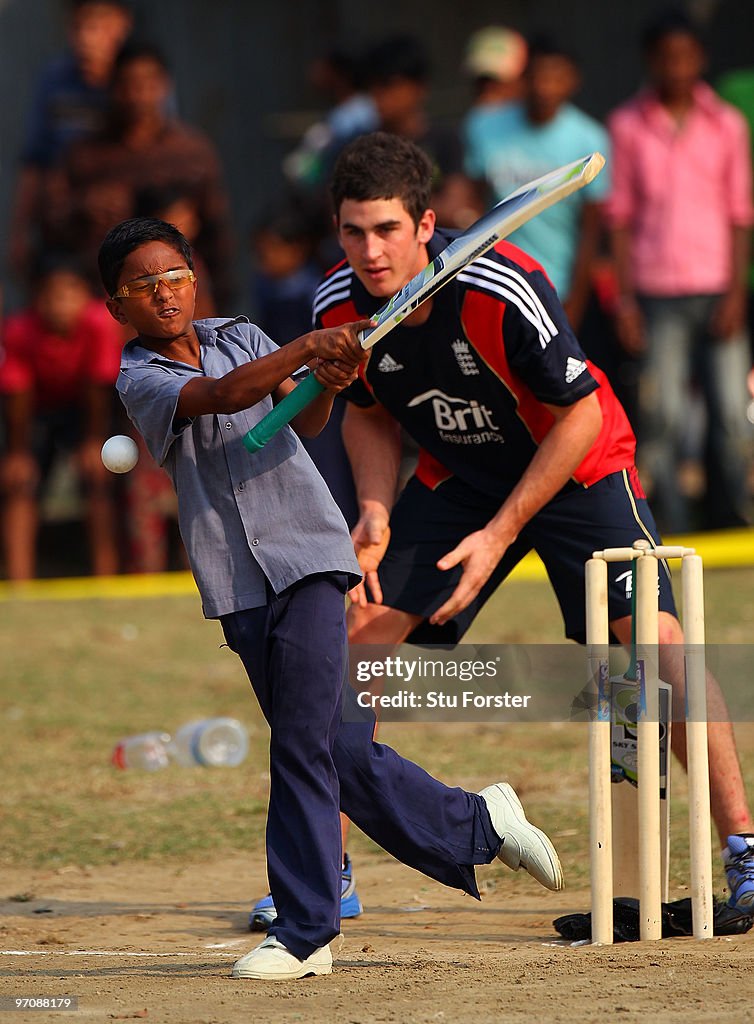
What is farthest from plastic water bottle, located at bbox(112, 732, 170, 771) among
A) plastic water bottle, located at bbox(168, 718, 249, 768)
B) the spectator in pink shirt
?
the spectator in pink shirt

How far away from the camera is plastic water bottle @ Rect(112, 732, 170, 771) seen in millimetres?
6914

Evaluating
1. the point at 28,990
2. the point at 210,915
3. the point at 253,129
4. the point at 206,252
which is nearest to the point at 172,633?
the point at 206,252

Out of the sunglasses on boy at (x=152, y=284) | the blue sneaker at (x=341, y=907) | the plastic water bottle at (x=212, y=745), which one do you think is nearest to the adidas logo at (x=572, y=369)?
the sunglasses on boy at (x=152, y=284)

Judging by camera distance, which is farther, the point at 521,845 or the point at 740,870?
the point at 740,870

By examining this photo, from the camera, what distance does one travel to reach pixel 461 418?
4.94 m

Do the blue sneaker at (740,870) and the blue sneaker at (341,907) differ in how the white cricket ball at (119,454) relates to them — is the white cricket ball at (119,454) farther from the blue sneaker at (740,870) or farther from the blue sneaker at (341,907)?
the blue sneaker at (740,870)

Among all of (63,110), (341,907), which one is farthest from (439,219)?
(341,907)

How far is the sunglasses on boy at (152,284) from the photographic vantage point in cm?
415

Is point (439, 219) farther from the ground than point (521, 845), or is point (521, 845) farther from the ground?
point (439, 219)

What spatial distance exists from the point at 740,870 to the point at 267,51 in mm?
11222

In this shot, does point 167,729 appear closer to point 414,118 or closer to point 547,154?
point 547,154

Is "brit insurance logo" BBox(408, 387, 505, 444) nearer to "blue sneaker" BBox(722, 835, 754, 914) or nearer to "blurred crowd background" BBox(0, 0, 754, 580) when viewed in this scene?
"blue sneaker" BBox(722, 835, 754, 914)

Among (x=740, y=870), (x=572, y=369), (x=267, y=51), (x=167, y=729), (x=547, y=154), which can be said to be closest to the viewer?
(x=740, y=870)

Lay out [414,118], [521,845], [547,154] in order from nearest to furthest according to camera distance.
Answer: [521,845]
[547,154]
[414,118]
